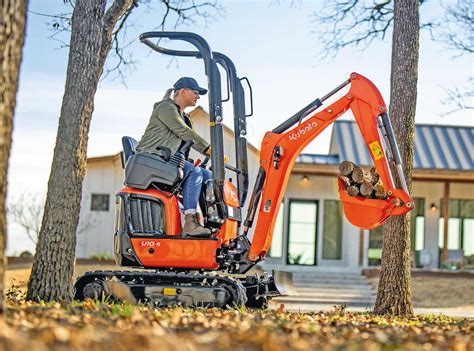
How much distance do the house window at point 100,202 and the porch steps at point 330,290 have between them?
18.7 feet

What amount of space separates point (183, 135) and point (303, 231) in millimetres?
15540

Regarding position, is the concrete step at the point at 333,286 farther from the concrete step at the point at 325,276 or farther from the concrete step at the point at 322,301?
the concrete step at the point at 322,301

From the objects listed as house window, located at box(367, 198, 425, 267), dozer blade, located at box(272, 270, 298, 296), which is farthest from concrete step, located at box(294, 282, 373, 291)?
dozer blade, located at box(272, 270, 298, 296)

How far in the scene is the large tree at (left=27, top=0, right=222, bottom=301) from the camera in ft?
31.2

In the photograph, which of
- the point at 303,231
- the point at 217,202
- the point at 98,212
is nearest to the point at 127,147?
the point at 217,202

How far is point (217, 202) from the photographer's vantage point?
31.8 ft

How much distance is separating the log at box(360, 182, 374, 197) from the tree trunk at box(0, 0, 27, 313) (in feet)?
16.2

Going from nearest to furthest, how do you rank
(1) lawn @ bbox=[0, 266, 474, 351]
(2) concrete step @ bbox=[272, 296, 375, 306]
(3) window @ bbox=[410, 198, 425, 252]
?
(1) lawn @ bbox=[0, 266, 474, 351] < (2) concrete step @ bbox=[272, 296, 375, 306] < (3) window @ bbox=[410, 198, 425, 252]

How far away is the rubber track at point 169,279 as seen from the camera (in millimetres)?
9695

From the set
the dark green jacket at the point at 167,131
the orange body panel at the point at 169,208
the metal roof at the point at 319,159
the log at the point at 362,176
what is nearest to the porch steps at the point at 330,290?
the metal roof at the point at 319,159

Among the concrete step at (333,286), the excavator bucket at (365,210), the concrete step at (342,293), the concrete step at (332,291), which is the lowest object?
the concrete step at (342,293)

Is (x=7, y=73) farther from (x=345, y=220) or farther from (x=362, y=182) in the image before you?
(x=345, y=220)

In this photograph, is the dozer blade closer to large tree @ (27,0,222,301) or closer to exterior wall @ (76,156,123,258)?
large tree @ (27,0,222,301)

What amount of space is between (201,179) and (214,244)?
29.2 inches
